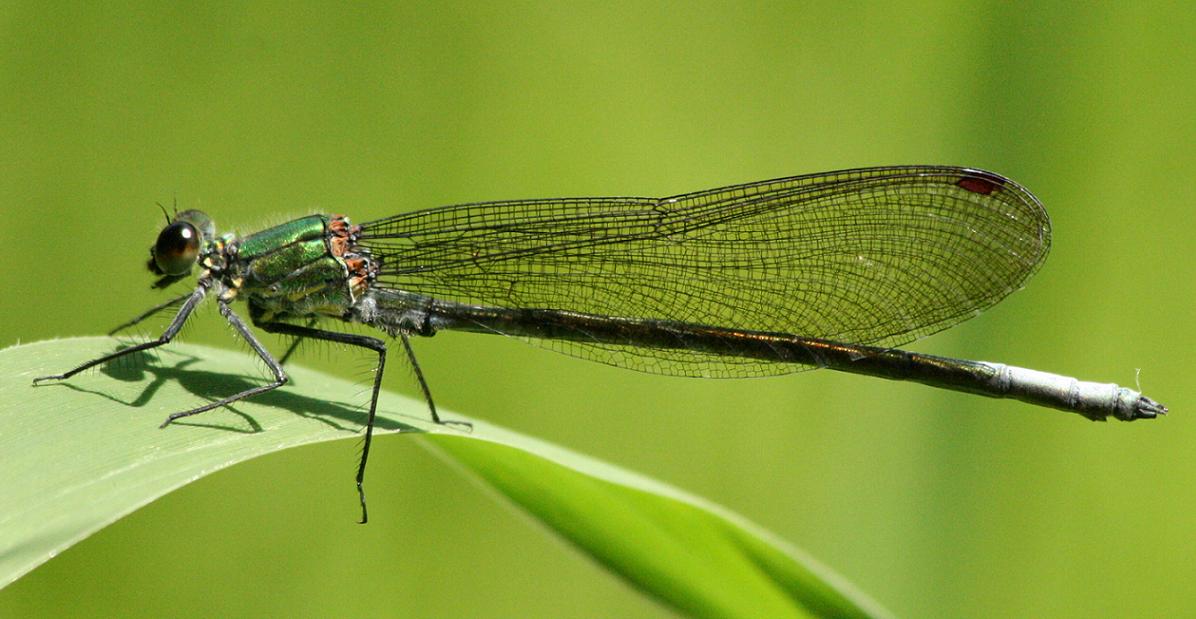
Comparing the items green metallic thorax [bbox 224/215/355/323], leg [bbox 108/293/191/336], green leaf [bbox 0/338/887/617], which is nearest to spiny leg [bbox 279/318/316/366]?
green metallic thorax [bbox 224/215/355/323]

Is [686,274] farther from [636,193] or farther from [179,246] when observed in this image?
[179,246]

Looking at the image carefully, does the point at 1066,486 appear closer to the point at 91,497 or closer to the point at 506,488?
the point at 506,488

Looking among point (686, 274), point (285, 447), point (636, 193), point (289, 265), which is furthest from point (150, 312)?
point (636, 193)

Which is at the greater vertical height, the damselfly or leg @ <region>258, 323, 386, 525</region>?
the damselfly

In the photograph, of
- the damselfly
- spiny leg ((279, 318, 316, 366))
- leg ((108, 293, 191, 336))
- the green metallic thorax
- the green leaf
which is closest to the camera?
the green leaf

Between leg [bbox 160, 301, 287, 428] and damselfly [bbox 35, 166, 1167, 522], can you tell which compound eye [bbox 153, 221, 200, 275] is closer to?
damselfly [bbox 35, 166, 1167, 522]

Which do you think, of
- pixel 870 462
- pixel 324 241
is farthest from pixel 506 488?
pixel 870 462

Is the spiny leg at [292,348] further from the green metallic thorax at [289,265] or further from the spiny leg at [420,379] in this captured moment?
the spiny leg at [420,379]
